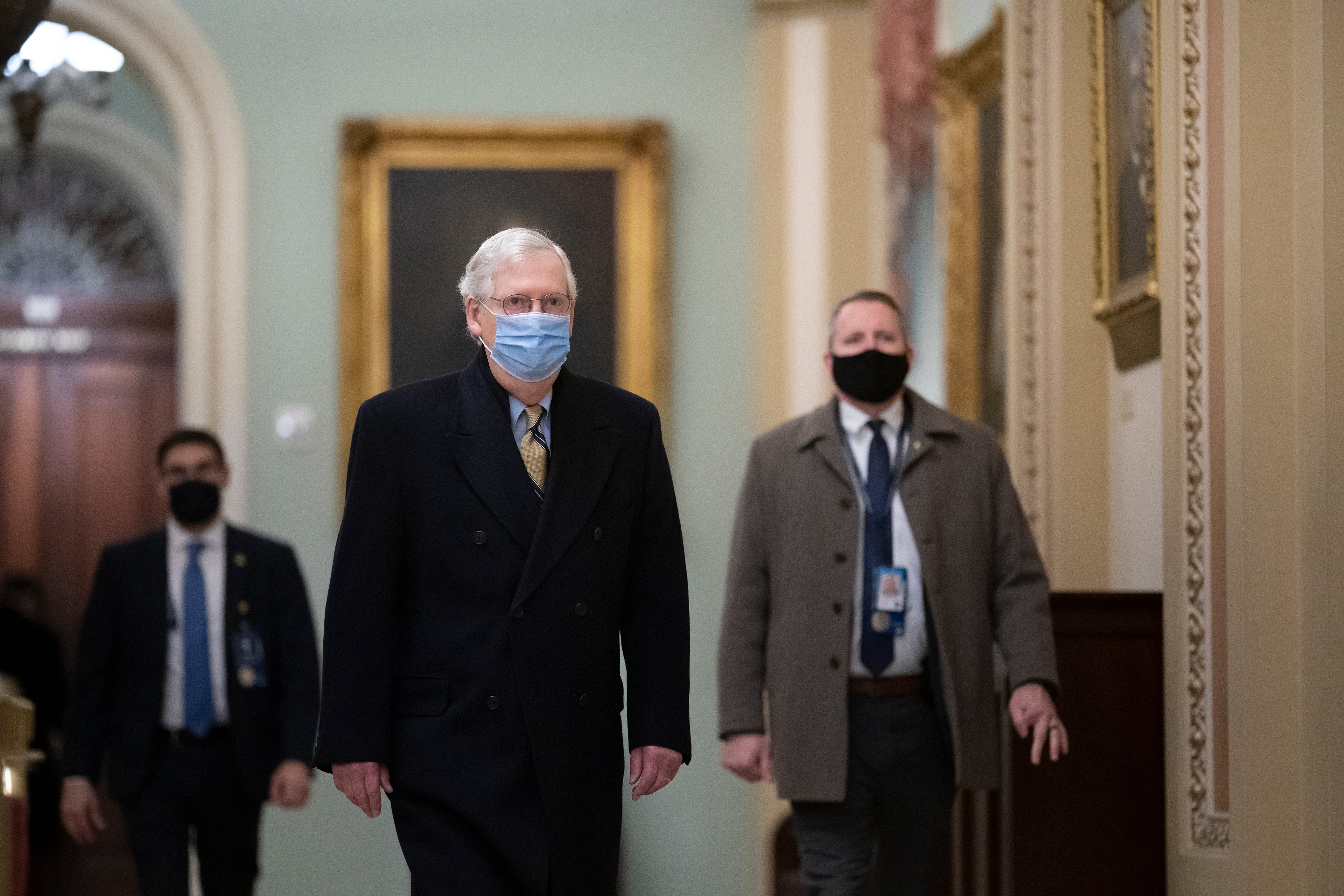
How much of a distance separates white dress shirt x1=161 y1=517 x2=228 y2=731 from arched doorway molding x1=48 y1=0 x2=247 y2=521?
129 inches

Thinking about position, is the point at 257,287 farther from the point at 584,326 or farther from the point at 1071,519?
the point at 1071,519

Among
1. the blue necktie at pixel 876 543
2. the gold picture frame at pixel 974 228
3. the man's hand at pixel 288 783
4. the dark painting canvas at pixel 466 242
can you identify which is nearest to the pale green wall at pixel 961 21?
the gold picture frame at pixel 974 228

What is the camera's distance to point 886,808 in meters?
3.84

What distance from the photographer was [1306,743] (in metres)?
3.71

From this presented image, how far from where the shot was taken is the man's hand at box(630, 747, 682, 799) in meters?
2.96

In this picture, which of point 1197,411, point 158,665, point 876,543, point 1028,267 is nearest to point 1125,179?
point 1028,267

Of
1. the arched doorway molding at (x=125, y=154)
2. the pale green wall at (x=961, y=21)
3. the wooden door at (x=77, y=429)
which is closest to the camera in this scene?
the pale green wall at (x=961, y=21)

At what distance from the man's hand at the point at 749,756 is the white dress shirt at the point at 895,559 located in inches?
11.5

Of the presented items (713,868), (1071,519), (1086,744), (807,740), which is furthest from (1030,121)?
(713,868)

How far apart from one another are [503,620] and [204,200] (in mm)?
5891

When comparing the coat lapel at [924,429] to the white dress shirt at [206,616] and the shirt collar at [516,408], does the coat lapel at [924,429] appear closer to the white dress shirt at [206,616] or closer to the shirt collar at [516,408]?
the shirt collar at [516,408]

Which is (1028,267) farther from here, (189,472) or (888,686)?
(189,472)

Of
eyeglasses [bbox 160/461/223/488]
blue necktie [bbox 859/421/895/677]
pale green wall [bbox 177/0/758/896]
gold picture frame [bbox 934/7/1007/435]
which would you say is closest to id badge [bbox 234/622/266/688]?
eyeglasses [bbox 160/461/223/488]

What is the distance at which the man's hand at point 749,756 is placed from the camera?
13.0 ft
